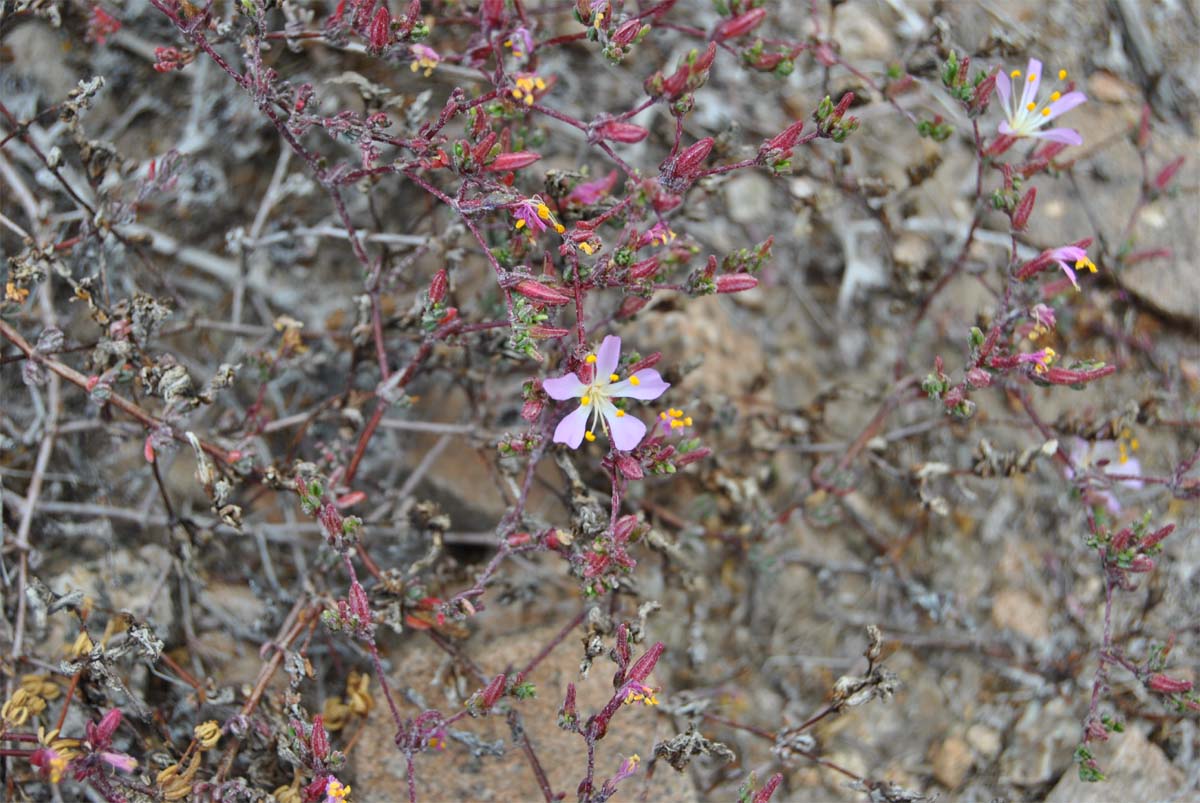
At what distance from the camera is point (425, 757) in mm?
3000

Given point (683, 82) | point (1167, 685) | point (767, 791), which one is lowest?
point (1167, 685)

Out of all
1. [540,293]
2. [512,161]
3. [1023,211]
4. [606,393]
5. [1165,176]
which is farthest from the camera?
[1165,176]

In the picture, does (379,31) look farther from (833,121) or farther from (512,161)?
(833,121)

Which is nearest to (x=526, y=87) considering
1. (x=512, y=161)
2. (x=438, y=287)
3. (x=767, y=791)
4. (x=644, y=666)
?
(x=512, y=161)

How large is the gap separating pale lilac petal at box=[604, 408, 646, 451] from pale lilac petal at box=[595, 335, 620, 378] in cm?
11

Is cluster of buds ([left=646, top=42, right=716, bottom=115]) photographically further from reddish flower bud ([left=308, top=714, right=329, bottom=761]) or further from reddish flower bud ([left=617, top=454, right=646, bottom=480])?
reddish flower bud ([left=308, top=714, right=329, bottom=761])

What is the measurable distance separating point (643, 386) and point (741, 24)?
1.14 meters

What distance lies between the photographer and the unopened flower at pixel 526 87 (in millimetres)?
2742

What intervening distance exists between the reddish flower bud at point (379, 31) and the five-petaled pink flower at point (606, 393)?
1005 mm

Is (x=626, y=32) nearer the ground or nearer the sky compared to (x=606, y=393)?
nearer the sky

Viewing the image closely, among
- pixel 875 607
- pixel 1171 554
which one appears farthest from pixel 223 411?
pixel 1171 554

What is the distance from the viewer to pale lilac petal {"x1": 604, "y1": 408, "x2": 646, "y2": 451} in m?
2.68

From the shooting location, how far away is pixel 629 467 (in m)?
2.61

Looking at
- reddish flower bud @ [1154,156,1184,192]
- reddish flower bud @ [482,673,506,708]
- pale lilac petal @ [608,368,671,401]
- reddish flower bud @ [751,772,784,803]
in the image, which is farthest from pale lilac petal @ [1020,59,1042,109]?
reddish flower bud @ [482,673,506,708]
